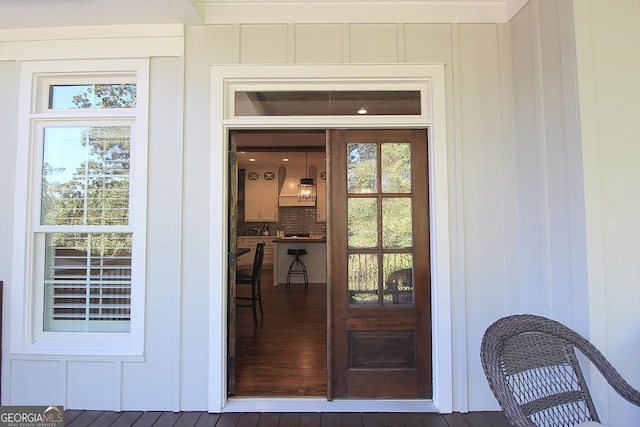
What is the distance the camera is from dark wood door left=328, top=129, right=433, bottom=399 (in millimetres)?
2268

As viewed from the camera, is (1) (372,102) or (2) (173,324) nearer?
(2) (173,324)

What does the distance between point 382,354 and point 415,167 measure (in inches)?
56.6

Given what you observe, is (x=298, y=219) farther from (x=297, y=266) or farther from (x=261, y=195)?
(x=297, y=266)

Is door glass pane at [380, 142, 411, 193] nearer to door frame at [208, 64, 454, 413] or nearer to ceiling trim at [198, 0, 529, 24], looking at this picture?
door frame at [208, 64, 454, 413]

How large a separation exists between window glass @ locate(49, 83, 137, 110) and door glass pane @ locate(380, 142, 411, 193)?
1992mm

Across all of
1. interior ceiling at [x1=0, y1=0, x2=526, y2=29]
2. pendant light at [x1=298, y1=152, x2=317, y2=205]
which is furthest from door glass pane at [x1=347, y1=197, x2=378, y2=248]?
pendant light at [x1=298, y1=152, x2=317, y2=205]

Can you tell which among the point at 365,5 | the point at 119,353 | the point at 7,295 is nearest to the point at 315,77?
the point at 365,5

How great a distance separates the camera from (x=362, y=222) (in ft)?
7.68

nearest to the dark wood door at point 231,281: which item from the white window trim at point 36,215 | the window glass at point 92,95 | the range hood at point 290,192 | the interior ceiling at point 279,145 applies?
the white window trim at point 36,215

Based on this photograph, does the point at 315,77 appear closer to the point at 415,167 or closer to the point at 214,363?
the point at 415,167

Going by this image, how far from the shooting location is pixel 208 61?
7.48 ft

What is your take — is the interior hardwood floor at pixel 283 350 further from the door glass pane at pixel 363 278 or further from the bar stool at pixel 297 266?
the bar stool at pixel 297 266

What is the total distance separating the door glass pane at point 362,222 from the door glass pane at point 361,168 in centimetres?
9

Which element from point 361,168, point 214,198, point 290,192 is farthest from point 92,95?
point 290,192
